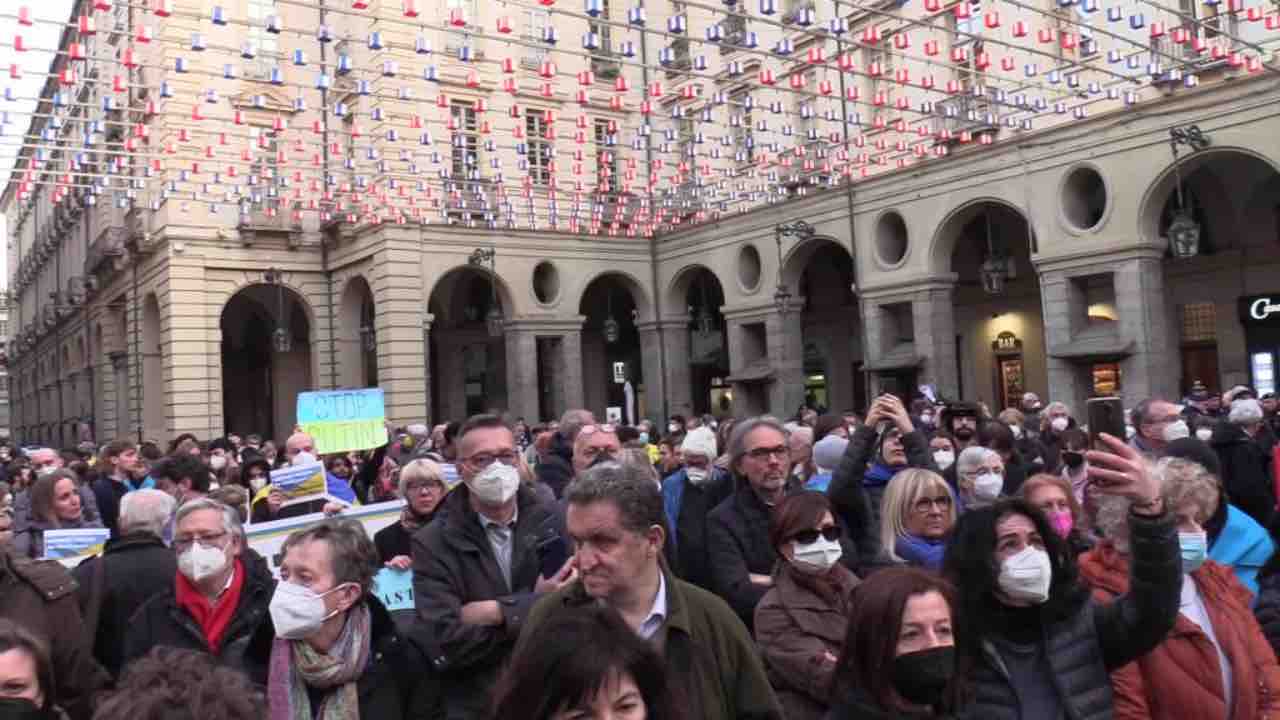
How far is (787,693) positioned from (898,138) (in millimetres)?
24540

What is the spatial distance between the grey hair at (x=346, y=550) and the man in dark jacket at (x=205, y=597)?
73 cm

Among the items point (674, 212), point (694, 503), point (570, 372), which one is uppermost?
point (674, 212)

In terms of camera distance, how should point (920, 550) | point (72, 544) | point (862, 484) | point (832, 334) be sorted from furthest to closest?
point (832, 334) → point (72, 544) → point (862, 484) → point (920, 550)

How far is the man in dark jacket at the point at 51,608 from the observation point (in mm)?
4430

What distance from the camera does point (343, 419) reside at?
543 inches

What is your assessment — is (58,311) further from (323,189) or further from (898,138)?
(898,138)

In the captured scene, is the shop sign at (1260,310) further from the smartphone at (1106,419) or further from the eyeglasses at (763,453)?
the smartphone at (1106,419)

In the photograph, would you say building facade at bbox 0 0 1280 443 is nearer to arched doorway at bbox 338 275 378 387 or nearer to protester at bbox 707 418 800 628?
arched doorway at bbox 338 275 378 387

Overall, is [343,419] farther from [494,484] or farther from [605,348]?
[605,348]

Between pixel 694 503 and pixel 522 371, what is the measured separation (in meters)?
26.6

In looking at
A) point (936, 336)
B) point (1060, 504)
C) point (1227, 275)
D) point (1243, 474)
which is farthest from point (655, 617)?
point (1227, 275)

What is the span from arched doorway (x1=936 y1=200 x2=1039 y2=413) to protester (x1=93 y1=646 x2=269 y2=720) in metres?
26.5

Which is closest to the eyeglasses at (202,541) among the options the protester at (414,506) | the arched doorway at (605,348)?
the protester at (414,506)

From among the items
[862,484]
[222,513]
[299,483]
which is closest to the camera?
[222,513]
